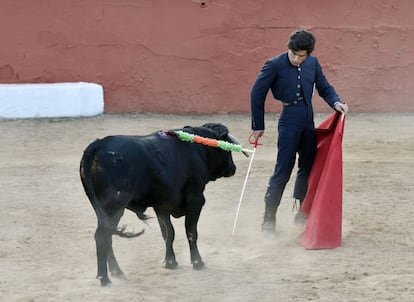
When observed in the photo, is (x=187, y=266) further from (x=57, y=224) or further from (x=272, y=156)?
(x=272, y=156)

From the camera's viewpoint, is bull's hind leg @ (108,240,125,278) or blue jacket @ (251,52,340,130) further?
blue jacket @ (251,52,340,130)

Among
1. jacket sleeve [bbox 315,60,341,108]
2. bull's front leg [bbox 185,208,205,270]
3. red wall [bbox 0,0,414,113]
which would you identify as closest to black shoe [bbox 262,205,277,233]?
jacket sleeve [bbox 315,60,341,108]

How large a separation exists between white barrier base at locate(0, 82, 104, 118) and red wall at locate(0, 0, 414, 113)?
18.3 inches

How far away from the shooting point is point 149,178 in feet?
19.7

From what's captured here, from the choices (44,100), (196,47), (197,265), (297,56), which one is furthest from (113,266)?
(196,47)

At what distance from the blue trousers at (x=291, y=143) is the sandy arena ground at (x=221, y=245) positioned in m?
0.43

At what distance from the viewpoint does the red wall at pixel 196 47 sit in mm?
13672

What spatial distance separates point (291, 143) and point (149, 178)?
162 cm

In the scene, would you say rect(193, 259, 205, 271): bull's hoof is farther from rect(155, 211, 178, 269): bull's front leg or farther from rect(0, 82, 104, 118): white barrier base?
rect(0, 82, 104, 118): white barrier base

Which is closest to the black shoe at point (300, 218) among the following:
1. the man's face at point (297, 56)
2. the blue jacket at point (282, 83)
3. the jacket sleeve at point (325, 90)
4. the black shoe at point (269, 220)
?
the black shoe at point (269, 220)

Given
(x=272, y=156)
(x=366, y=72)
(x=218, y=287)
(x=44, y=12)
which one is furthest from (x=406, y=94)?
(x=218, y=287)

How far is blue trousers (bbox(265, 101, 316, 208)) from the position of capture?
7.22 m

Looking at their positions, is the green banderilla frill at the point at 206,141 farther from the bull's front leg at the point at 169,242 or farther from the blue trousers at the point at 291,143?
the blue trousers at the point at 291,143

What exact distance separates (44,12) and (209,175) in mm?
7694
